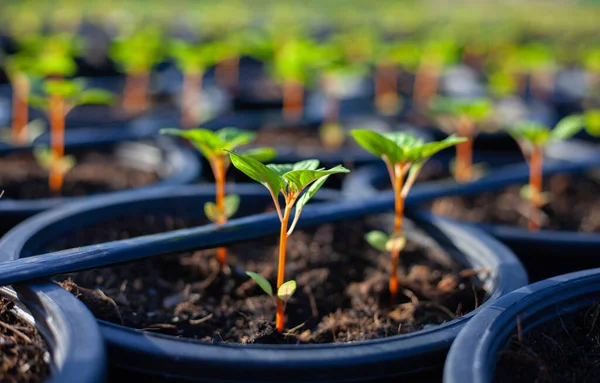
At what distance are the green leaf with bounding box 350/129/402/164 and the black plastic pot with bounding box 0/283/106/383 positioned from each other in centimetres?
67

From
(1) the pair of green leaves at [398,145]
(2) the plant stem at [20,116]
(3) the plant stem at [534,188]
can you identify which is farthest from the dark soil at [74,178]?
(3) the plant stem at [534,188]

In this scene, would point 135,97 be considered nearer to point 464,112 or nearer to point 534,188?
point 464,112

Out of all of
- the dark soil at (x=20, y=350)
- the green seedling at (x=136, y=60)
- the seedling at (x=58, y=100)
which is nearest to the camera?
the dark soil at (x=20, y=350)

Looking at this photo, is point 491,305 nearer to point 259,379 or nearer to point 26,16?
point 259,379

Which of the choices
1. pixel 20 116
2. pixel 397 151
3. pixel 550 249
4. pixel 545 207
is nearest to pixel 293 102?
pixel 20 116

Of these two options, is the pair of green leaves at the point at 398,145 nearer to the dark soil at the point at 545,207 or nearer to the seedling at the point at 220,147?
the seedling at the point at 220,147

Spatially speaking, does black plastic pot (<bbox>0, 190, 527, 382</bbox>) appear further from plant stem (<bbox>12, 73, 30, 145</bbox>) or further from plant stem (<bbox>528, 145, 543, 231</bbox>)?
plant stem (<bbox>12, 73, 30, 145</bbox>)

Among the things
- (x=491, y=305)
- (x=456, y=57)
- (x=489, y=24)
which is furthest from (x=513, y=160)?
(x=489, y=24)

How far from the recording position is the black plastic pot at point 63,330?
1.04 meters

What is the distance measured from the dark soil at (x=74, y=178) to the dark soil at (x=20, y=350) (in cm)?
119

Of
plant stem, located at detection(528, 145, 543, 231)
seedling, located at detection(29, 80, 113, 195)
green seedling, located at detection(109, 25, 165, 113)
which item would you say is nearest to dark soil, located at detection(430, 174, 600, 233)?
plant stem, located at detection(528, 145, 543, 231)

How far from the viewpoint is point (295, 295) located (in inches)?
68.4

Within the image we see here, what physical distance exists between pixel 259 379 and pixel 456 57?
12.5ft

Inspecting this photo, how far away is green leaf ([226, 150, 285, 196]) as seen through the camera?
50.0 inches
